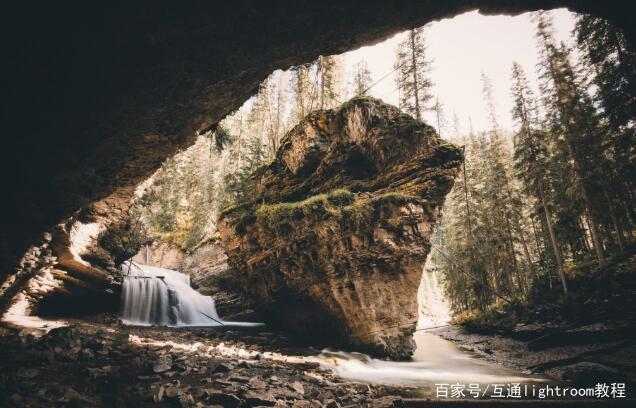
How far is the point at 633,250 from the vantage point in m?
16.6

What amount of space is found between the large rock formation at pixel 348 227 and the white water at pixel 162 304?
210 inches

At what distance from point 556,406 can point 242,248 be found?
13884 millimetres

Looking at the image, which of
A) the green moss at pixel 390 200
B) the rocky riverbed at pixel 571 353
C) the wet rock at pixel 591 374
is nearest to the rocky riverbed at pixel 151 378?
the wet rock at pixel 591 374

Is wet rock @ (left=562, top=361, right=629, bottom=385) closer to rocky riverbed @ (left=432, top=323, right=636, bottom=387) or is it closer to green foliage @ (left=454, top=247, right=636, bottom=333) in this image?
rocky riverbed @ (left=432, top=323, right=636, bottom=387)

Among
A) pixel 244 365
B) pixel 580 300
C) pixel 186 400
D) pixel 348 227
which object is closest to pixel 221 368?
pixel 244 365

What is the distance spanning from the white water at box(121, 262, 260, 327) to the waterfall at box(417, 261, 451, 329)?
27589mm

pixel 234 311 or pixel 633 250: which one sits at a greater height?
pixel 633 250

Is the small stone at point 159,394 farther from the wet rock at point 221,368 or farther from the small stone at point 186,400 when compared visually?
the wet rock at point 221,368

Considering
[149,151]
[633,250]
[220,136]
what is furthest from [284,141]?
[633,250]

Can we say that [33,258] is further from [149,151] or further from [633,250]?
[633,250]

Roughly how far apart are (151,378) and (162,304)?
46.5 feet

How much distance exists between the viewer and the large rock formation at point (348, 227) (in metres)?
12.8

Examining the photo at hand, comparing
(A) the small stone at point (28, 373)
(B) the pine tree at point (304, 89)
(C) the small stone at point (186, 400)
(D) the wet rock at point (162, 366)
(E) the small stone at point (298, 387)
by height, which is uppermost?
(B) the pine tree at point (304, 89)

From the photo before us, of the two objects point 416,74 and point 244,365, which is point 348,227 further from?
point 416,74
